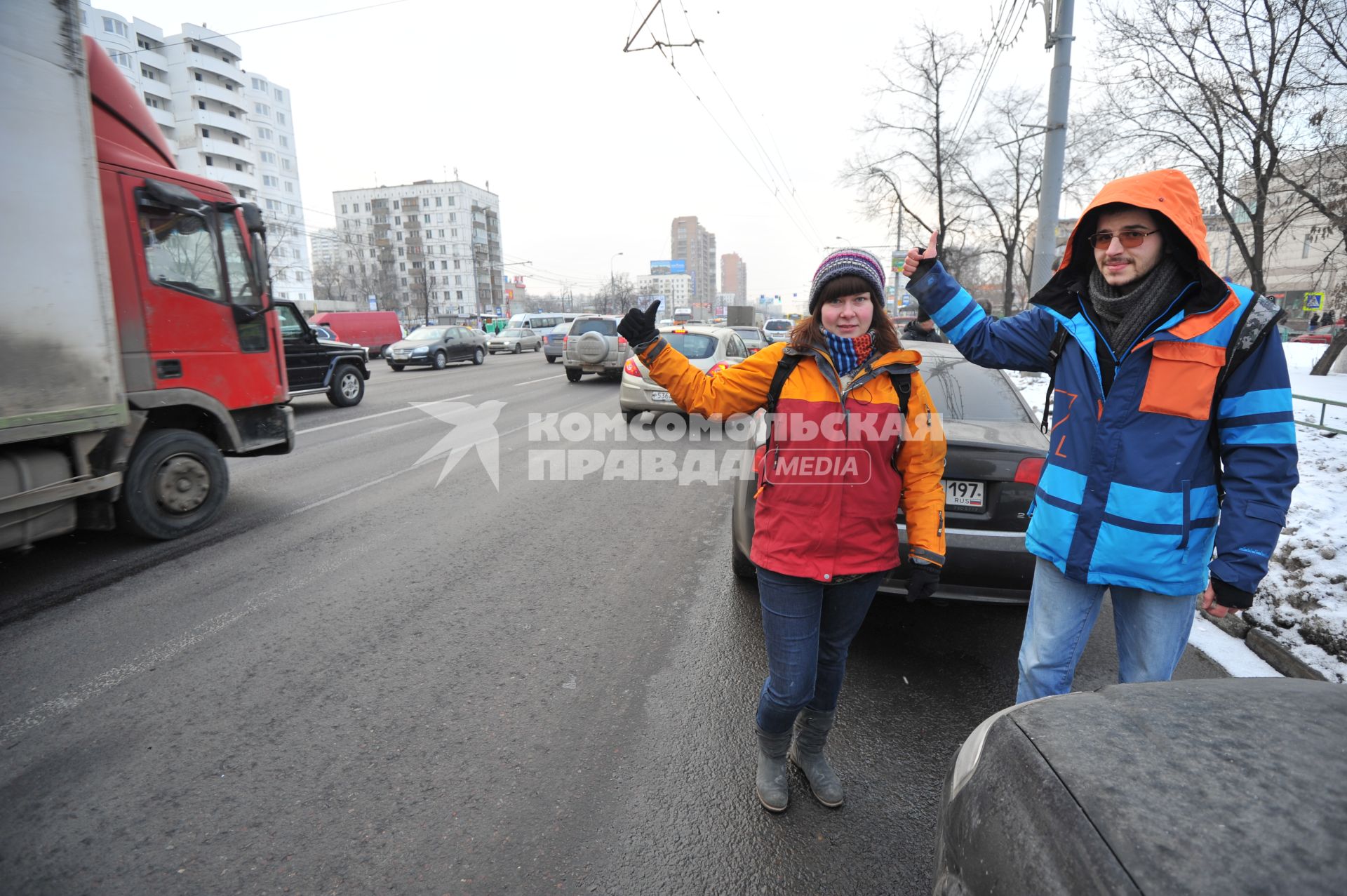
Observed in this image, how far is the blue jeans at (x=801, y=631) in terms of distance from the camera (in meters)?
2.17

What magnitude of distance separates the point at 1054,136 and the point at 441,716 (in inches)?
433

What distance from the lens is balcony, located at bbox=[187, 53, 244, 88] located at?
6272 cm

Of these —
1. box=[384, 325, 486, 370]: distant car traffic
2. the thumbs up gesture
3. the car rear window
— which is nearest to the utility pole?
the thumbs up gesture

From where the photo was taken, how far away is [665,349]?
2.24 metres

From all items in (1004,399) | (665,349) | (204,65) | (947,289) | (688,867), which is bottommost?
(688,867)

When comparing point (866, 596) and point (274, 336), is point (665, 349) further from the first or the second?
point (274, 336)

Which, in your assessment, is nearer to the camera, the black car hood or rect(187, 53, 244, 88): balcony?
the black car hood

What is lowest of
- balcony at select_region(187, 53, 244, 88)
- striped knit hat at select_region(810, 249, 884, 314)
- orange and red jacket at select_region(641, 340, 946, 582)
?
orange and red jacket at select_region(641, 340, 946, 582)

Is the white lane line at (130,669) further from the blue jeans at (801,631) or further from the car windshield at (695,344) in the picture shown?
the car windshield at (695,344)

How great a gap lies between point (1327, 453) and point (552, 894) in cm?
794

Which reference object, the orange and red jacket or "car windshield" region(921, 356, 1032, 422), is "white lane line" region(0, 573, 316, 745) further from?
"car windshield" region(921, 356, 1032, 422)

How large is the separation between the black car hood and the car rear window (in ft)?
58.2

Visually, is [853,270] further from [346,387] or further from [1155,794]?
[346,387]

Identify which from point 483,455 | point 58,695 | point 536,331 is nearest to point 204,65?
A: point 536,331
